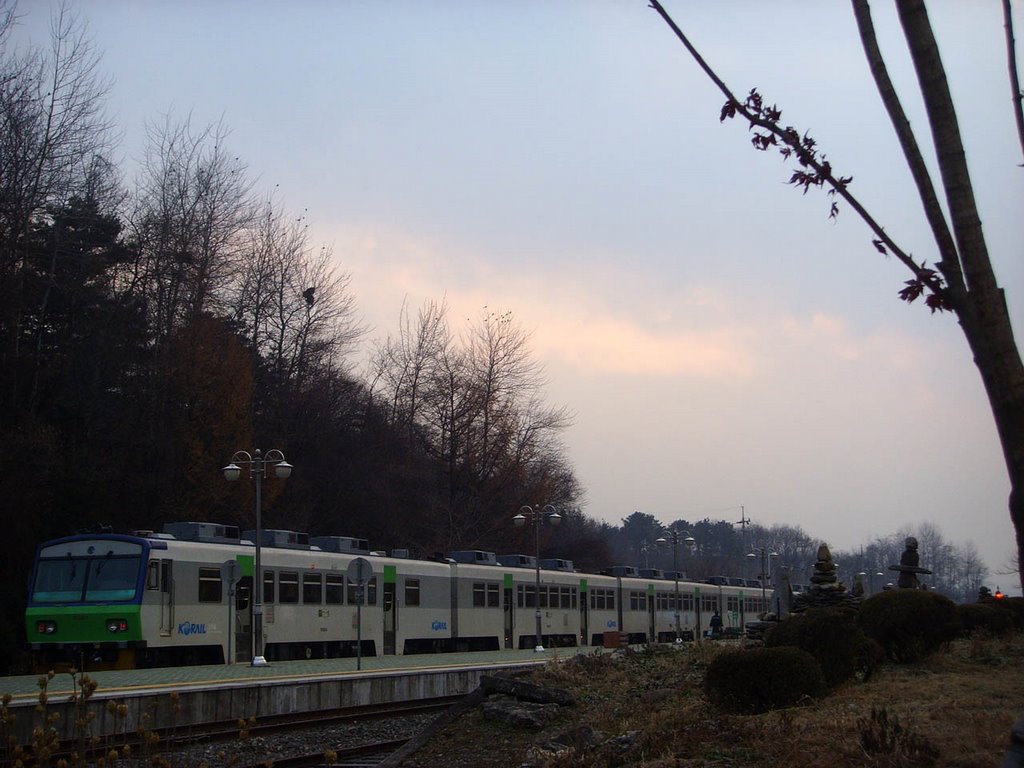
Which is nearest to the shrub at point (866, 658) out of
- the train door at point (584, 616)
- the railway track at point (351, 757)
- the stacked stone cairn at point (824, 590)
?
the stacked stone cairn at point (824, 590)

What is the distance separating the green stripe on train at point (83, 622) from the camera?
2350 cm

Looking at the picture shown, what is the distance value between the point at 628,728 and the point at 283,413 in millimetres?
39481

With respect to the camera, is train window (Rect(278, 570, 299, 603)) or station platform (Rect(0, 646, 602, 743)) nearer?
station platform (Rect(0, 646, 602, 743))

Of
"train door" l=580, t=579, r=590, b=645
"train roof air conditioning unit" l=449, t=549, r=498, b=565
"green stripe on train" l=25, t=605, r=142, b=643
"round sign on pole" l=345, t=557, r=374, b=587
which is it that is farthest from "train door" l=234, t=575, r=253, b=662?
"train door" l=580, t=579, r=590, b=645

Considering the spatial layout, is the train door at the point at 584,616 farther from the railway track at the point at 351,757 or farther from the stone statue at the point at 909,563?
the railway track at the point at 351,757

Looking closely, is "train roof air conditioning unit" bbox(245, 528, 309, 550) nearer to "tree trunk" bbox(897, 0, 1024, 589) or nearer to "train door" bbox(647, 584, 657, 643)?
"train door" bbox(647, 584, 657, 643)

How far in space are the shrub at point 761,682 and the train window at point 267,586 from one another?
1660 centimetres

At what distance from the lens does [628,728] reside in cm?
1235

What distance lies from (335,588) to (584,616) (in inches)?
600

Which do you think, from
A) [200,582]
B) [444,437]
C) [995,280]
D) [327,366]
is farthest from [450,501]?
[995,280]

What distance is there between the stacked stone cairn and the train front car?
526 inches

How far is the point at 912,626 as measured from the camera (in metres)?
17.0

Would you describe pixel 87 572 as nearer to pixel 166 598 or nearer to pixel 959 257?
pixel 166 598

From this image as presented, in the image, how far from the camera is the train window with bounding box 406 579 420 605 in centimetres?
3234
